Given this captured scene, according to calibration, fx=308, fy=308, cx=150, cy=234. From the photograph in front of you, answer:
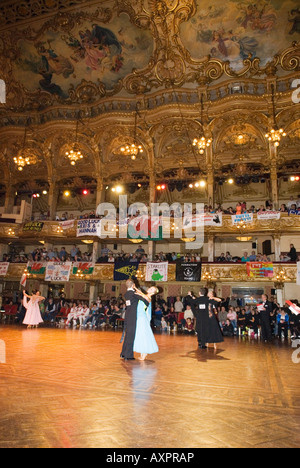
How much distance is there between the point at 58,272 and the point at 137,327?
14.3m

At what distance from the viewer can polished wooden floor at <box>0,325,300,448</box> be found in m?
2.98

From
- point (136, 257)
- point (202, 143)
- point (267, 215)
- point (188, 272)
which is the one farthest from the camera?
point (136, 257)

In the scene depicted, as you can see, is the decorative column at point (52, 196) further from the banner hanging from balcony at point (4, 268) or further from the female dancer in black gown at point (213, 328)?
the female dancer in black gown at point (213, 328)

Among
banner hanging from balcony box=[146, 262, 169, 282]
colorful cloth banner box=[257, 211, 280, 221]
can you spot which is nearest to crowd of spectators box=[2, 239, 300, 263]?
banner hanging from balcony box=[146, 262, 169, 282]

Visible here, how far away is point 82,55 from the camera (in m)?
18.9

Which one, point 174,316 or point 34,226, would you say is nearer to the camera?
point 174,316

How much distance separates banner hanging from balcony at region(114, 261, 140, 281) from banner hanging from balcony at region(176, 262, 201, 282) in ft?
8.82

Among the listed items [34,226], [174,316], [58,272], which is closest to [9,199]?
[34,226]

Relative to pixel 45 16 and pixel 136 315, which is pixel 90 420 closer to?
pixel 136 315

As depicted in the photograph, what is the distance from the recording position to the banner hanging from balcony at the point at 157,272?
1884cm

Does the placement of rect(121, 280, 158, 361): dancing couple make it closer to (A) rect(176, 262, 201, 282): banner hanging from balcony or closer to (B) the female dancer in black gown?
(B) the female dancer in black gown

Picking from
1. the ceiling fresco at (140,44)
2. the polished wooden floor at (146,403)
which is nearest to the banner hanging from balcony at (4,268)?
the ceiling fresco at (140,44)

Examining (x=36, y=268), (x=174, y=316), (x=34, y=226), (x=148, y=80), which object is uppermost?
(x=148, y=80)

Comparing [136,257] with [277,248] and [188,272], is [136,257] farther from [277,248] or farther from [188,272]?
[277,248]
